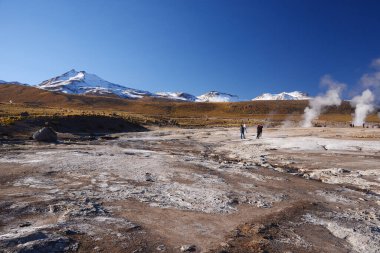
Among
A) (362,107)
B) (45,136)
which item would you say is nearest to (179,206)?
(45,136)

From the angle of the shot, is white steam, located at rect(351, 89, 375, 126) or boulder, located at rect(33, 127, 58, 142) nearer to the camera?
boulder, located at rect(33, 127, 58, 142)

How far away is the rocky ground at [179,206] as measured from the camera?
26.4ft

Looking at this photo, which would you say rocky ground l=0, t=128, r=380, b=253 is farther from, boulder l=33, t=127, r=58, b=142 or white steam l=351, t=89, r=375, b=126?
white steam l=351, t=89, r=375, b=126

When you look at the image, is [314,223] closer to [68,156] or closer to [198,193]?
[198,193]

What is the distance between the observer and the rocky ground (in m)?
8.05

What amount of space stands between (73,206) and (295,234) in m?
6.10

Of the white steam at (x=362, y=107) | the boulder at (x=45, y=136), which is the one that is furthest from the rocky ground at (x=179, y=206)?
the white steam at (x=362, y=107)

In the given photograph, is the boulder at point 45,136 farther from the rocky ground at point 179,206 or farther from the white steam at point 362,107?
the white steam at point 362,107

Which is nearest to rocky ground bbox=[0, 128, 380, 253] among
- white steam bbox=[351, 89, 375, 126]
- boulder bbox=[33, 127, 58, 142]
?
boulder bbox=[33, 127, 58, 142]

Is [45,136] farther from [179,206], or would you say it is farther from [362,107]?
[362,107]

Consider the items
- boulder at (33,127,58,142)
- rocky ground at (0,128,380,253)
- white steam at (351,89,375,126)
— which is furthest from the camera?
white steam at (351,89,375,126)

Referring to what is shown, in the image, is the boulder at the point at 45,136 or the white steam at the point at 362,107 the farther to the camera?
the white steam at the point at 362,107

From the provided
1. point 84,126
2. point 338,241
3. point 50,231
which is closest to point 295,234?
point 338,241

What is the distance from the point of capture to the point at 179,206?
11.0 metres
